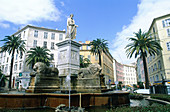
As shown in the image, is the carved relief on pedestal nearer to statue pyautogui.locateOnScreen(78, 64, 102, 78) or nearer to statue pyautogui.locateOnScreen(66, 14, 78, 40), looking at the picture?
statue pyautogui.locateOnScreen(66, 14, 78, 40)

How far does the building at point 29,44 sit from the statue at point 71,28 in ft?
122

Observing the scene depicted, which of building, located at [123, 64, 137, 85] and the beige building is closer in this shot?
the beige building

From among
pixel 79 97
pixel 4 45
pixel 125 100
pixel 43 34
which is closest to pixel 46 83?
pixel 79 97

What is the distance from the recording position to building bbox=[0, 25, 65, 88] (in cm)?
4575

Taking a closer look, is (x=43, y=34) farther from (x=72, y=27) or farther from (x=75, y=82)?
(x=75, y=82)

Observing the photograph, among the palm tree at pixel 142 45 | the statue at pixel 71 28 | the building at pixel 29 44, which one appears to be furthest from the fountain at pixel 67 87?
the building at pixel 29 44

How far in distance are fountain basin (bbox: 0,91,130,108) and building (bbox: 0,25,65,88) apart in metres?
40.7

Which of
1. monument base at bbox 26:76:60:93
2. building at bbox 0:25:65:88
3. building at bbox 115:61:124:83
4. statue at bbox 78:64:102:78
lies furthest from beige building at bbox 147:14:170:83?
building at bbox 115:61:124:83

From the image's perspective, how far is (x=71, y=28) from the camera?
43.4 ft

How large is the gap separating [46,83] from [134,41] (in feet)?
81.6

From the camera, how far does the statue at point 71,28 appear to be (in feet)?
42.8

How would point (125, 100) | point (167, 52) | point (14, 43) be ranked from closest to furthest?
1. point (125, 100)
2. point (167, 52)
3. point (14, 43)

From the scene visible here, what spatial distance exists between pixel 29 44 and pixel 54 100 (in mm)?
46268

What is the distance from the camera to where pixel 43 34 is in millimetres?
52594
